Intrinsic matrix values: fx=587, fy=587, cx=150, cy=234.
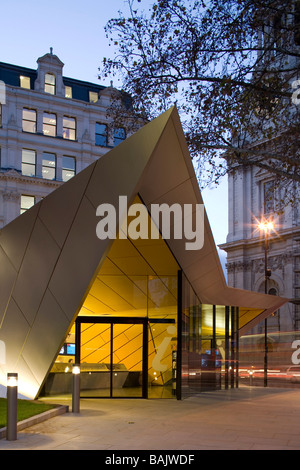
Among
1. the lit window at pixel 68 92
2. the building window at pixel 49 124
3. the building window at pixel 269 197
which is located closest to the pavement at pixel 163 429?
the building window at pixel 269 197

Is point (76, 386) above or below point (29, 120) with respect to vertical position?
below

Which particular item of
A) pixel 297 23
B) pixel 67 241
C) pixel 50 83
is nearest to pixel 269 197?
pixel 297 23

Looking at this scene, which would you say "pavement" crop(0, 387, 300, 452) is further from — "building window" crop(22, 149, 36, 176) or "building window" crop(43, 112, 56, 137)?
"building window" crop(43, 112, 56, 137)

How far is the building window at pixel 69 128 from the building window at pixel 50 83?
258 cm

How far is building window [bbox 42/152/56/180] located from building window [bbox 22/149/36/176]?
2.94 feet

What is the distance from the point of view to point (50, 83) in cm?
5091

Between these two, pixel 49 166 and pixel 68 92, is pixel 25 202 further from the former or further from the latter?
pixel 68 92

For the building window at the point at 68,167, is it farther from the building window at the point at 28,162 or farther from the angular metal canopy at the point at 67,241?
the angular metal canopy at the point at 67,241

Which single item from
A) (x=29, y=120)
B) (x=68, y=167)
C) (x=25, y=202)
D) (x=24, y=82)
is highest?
(x=24, y=82)

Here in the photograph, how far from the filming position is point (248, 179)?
6519cm

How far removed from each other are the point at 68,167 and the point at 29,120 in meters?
5.11

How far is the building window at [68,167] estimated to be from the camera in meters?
50.8

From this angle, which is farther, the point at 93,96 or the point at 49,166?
the point at 93,96
